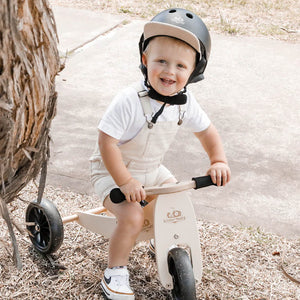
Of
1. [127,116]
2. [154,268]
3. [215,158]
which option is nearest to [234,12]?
[215,158]

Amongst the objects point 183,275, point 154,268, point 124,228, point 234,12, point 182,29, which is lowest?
point 234,12

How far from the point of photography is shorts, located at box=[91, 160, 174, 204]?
2.62 m

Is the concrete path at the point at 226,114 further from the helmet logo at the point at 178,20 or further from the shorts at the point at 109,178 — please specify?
the helmet logo at the point at 178,20

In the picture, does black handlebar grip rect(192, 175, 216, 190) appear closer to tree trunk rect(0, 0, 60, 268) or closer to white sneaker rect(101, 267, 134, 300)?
white sneaker rect(101, 267, 134, 300)

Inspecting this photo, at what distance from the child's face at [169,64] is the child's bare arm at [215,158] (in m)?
0.40

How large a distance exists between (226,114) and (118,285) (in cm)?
259

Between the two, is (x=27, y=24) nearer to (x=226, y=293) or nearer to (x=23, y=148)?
(x=23, y=148)

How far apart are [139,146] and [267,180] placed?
1580 mm

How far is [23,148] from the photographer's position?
5.88 ft

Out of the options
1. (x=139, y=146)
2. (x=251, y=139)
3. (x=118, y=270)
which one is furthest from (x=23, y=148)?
(x=251, y=139)

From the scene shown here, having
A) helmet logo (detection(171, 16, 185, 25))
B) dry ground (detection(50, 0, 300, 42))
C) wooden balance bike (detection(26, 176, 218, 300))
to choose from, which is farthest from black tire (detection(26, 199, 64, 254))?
dry ground (detection(50, 0, 300, 42))

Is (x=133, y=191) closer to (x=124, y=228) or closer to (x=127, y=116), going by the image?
(x=124, y=228)

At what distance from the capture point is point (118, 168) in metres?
2.40

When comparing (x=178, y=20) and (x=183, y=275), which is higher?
(x=178, y=20)
